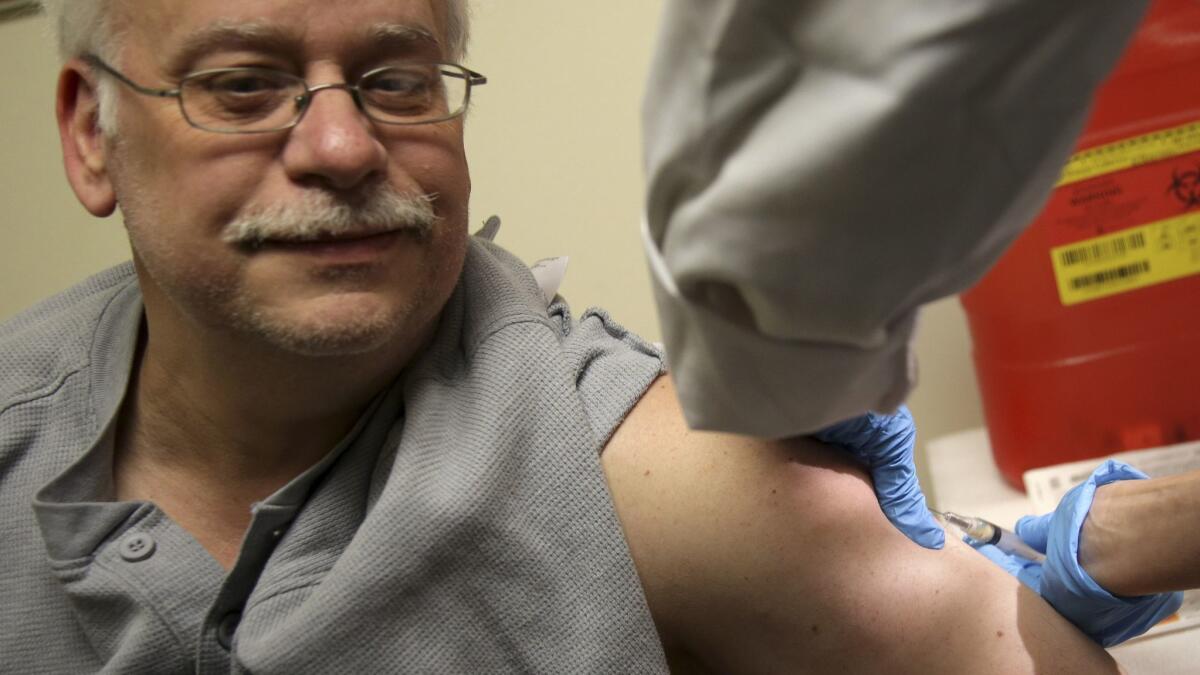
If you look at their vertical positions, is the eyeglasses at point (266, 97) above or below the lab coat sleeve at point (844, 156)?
above

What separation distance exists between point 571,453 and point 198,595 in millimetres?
366

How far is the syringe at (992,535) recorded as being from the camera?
3.69 feet

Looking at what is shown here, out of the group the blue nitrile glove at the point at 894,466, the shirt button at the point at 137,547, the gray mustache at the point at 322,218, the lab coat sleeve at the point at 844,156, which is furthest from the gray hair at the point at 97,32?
the lab coat sleeve at the point at 844,156

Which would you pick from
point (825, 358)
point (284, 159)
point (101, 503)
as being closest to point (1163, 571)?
point (825, 358)

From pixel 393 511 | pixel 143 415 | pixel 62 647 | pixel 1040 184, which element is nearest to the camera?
pixel 1040 184

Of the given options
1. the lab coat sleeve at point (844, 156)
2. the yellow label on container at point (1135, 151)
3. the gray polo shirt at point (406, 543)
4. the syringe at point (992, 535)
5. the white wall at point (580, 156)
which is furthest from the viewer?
the white wall at point (580, 156)

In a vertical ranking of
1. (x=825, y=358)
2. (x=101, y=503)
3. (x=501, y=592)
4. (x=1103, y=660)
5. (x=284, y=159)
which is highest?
(x=284, y=159)

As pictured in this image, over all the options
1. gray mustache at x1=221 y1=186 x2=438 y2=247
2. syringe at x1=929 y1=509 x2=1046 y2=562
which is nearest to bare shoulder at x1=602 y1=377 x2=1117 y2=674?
syringe at x1=929 y1=509 x2=1046 y2=562

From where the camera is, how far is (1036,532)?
1.15m

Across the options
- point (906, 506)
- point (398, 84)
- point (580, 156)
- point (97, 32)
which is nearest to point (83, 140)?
point (97, 32)

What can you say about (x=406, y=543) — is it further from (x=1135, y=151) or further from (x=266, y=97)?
(x=1135, y=151)

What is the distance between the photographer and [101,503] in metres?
0.98

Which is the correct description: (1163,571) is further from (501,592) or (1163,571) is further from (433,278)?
(433,278)

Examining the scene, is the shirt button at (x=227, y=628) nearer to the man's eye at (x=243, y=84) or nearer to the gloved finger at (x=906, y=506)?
the man's eye at (x=243, y=84)
